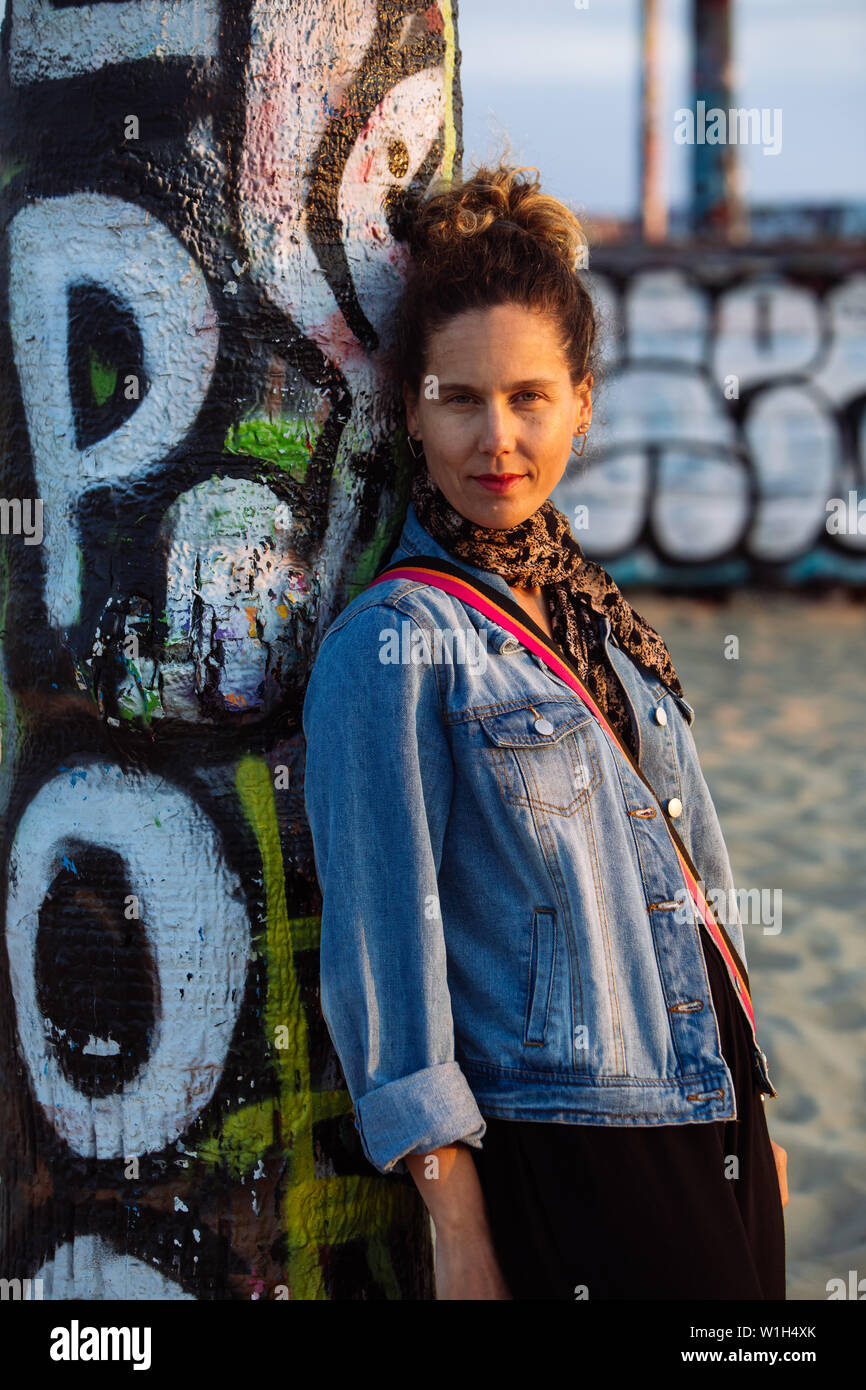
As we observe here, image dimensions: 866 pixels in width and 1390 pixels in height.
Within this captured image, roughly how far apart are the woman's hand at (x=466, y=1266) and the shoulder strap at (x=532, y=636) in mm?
551

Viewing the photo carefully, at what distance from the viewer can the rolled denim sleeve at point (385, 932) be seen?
58.7 inches

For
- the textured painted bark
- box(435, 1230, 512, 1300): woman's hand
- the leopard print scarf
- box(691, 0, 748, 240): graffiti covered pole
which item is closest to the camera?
box(435, 1230, 512, 1300): woman's hand

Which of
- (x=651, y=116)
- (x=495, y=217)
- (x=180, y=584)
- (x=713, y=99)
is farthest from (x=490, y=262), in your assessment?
(x=651, y=116)

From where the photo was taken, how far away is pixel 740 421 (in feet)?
36.6

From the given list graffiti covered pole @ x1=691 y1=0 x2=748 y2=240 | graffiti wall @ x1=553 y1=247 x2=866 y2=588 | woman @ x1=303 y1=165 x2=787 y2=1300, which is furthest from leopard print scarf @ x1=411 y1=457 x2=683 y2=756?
graffiti covered pole @ x1=691 y1=0 x2=748 y2=240

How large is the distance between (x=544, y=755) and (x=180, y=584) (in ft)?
1.77

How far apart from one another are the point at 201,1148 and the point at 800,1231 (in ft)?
6.19

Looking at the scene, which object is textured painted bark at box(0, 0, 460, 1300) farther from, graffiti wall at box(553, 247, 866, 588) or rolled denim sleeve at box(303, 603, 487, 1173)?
graffiti wall at box(553, 247, 866, 588)

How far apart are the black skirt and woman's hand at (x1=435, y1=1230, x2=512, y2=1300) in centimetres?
3

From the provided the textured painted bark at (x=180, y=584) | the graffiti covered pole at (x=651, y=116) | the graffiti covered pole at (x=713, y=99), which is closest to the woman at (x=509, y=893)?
the textured painted bark at (x=180, y=584)

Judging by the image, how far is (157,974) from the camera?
1.66m

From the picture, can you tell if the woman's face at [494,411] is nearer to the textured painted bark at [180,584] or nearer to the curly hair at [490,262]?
the curly hair at [490,262]

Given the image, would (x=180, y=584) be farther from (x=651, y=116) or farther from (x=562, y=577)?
(x=651, y=116)

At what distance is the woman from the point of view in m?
1.50
